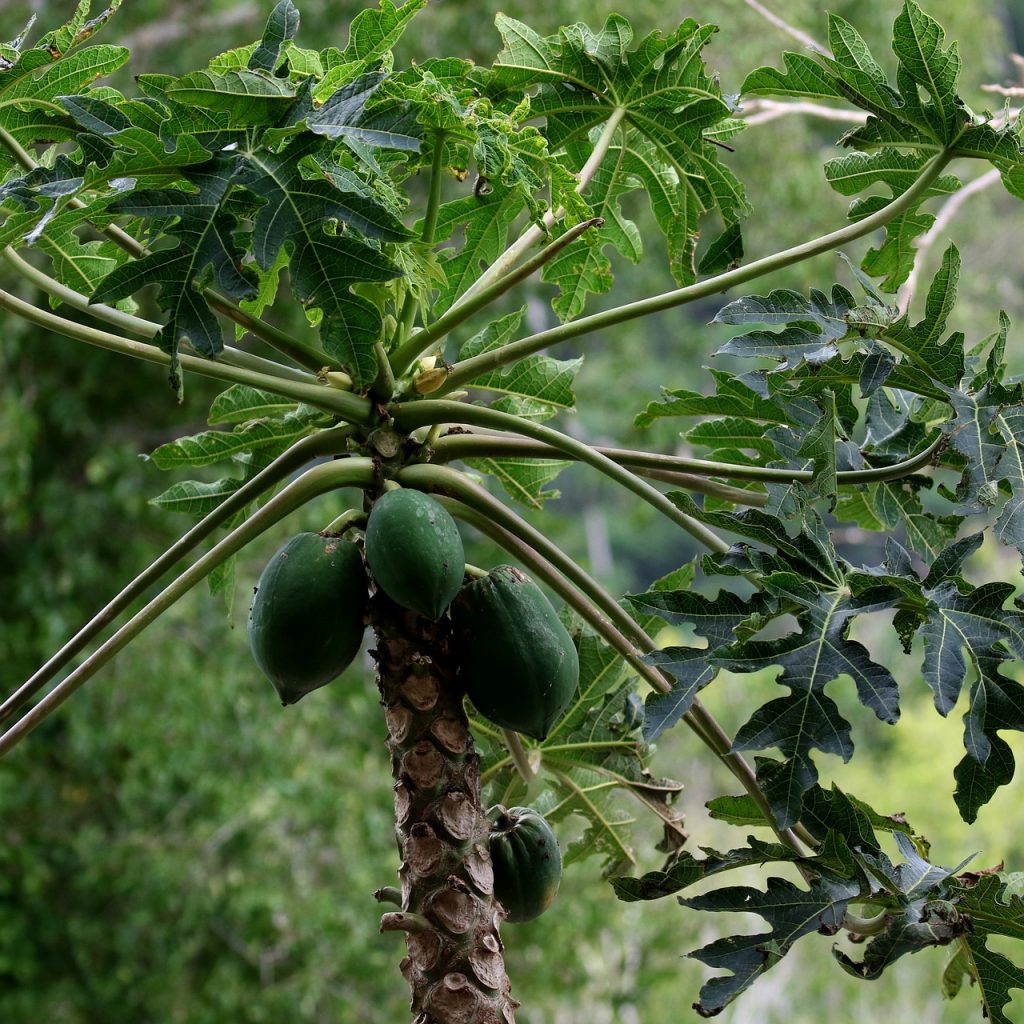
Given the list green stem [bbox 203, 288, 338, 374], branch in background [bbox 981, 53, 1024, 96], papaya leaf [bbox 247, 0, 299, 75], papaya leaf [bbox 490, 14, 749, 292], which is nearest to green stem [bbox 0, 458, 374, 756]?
green stem [bbox 203, 288, 338, 374]

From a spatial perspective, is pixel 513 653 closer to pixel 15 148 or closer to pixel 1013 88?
pixel 15 148

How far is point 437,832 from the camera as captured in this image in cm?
122

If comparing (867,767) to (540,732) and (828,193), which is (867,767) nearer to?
(828,193)

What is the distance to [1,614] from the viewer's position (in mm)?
5094

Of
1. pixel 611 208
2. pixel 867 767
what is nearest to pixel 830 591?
pixel 611 208

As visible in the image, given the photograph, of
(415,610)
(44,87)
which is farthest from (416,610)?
(44,87)

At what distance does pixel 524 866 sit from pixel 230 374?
1.87 ft

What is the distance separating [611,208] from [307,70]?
459 mm

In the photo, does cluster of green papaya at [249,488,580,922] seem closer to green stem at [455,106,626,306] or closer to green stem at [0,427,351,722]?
green stem at [0,427,351,722]

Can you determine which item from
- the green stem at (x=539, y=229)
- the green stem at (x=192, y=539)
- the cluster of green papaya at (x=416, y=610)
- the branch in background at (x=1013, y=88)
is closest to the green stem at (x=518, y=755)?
the cluster of green papaya at (x=416, y=610)

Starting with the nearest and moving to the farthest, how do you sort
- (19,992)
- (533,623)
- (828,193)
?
1. (533,623)
2. (19,992)
3. (828,193)

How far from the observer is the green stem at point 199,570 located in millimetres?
1213

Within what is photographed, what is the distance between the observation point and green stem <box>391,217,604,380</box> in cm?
129

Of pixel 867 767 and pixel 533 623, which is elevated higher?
pixel 533 623
